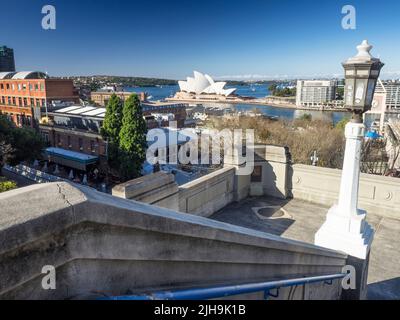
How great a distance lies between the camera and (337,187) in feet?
34.4

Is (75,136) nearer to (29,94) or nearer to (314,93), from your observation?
(29,94)

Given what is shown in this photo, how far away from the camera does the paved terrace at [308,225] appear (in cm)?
749

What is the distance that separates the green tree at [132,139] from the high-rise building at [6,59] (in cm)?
9155

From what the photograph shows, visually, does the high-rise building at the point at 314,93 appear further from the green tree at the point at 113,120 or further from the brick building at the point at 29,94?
the green tree at the point at 113,120

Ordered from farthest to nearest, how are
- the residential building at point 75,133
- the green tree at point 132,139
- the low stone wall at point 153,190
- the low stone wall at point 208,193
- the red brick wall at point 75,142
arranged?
the residential building at point 75,133 < the red brick wall at point 75,142 < the green tree at point 132,139 < the low stone wall at point 208,193 < the low stone wall at point 153,190

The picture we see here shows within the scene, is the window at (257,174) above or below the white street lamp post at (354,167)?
below

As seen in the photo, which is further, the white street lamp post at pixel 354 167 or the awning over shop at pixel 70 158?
the awning over shop at pixel 70 158

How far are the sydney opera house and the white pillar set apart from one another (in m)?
151

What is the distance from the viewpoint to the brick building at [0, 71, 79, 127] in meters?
45.0

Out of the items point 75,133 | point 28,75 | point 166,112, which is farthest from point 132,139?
point 28,75

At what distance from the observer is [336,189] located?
414 inches

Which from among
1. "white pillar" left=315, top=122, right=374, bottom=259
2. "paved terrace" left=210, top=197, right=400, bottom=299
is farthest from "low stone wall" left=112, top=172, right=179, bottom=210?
"white pillar" left=315, top=122, right=374, bottom=259

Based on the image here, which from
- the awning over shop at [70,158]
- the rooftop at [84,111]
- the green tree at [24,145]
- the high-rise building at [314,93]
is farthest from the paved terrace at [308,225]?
the high-rise building at [314,93]

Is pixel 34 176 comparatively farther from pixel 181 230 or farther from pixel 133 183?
pixel 181 230
